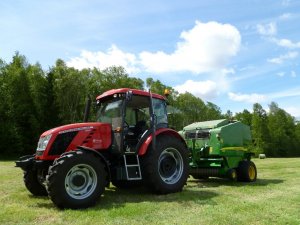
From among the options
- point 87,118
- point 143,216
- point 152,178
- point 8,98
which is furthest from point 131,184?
point 8,98

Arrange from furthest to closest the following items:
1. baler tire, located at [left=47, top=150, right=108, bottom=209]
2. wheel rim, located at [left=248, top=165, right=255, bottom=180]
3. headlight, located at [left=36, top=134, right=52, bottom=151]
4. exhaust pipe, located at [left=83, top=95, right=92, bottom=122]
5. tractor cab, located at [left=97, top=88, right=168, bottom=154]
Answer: wheel rim, located at [left=248, top=165, right=255, bottom=180] → exhaust pipe, located at [left=83, top=95, right=92, bottom=122] → tractor cab, located at [left=97, top=88, right=168, bottom=154] → headlight, located at [left=36, top=134, right=52, bottom=151] → baler tire, located at [left=47, top=150, right=108, bottom=209]

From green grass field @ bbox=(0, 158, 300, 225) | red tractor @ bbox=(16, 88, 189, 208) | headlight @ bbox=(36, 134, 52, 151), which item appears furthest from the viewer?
headlight @ bbox=(36, 134, 52, 151)

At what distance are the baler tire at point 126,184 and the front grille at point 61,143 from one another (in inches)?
73.6

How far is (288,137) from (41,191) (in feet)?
248

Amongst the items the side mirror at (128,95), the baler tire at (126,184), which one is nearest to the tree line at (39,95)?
the baler tire at (126,184)

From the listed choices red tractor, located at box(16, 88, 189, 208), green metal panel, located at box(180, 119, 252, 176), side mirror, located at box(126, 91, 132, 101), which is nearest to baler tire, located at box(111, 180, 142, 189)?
red tractor, located at box(16, 88, 189, 208)

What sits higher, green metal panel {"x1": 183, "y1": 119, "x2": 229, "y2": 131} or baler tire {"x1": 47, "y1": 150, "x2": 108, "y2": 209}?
green metal panel {"x1": 183, "y1": 119, "x2": 229, "y2": 131}

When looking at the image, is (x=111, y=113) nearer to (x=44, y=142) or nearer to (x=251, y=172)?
(x=44, y=142)

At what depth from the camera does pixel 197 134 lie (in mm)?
13805

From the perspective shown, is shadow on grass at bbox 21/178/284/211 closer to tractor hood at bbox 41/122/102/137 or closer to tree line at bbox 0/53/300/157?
tractor hood at bbox 41/122/102/137

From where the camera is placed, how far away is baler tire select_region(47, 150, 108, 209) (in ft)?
25.9

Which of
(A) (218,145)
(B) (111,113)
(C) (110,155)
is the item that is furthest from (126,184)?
(A) (218,145)

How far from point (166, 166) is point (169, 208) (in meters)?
2.43

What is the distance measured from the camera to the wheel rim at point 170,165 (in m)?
10.3
